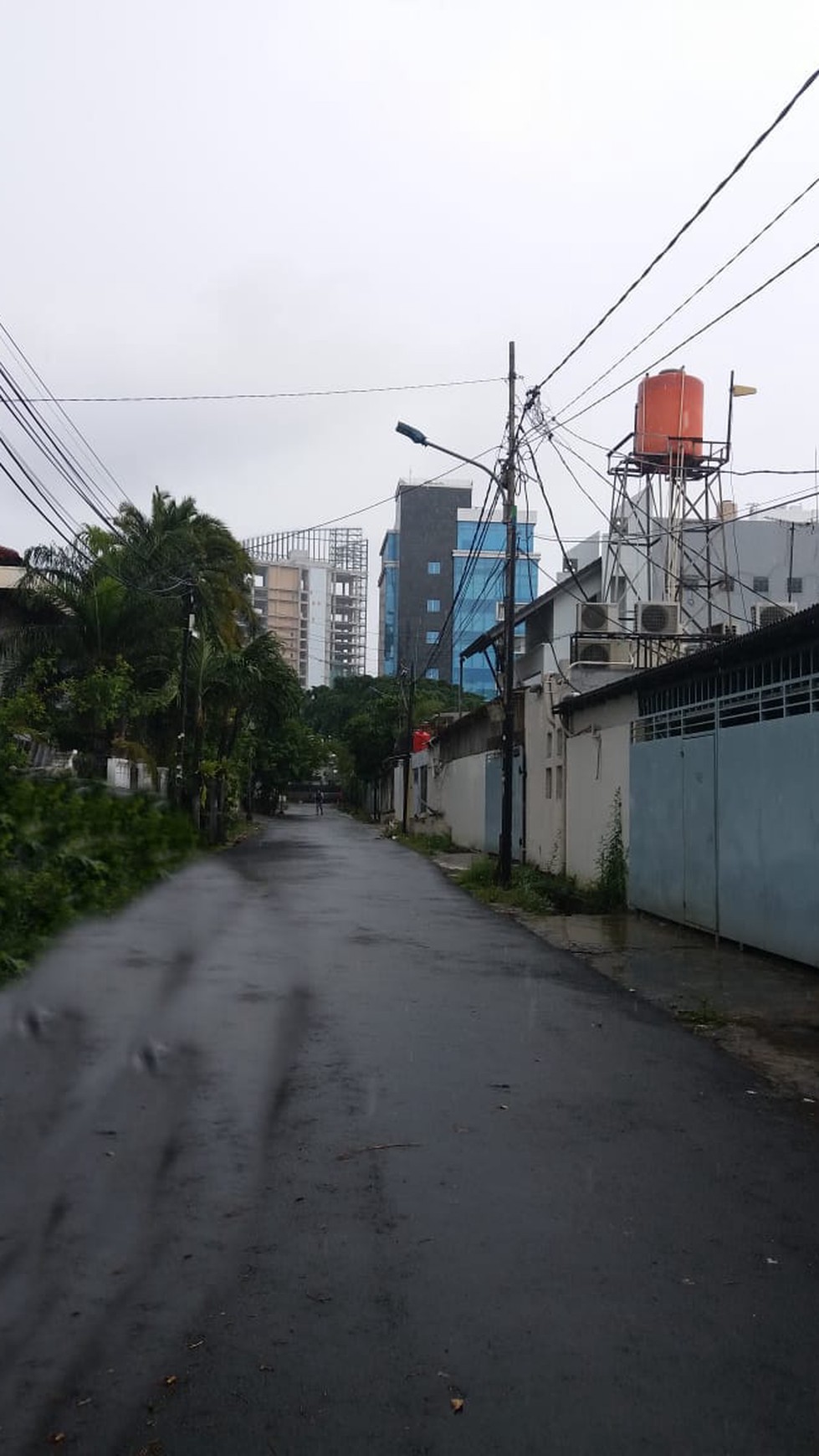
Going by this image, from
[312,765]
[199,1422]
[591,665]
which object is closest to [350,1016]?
[199,1422]

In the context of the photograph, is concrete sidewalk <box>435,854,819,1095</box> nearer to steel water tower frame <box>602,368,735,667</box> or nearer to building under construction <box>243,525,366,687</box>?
steel water tower frame <box>602,368,735,667</box>

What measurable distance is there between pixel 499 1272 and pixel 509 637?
59.0 ft

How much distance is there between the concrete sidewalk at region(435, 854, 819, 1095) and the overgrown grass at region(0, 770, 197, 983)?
5328 mm

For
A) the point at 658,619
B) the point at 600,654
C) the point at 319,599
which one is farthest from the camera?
the point at 319,599

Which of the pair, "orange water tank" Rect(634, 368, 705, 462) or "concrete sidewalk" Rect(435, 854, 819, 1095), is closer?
"concrete sidewalk" Rect(435, 854, 819, 1095)

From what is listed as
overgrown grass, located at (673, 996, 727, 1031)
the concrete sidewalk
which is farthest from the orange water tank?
overgrown grass, located at (673, 996, 727, 1031)

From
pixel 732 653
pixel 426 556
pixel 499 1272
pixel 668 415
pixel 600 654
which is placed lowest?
pixel 499 1272

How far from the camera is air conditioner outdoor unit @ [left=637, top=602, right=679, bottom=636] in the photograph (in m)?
21.6

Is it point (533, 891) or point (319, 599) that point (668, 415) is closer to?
point (533, 891)

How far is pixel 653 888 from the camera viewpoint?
53.8ft

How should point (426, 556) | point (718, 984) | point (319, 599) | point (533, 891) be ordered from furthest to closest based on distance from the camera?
point (319, 599)
point (426, 556)
point (533, 891)
point (718, 984)

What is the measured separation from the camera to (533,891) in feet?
65.9

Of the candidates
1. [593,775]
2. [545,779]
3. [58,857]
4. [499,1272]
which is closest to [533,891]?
[593,775]

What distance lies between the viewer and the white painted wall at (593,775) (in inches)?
727
